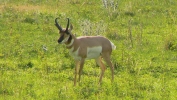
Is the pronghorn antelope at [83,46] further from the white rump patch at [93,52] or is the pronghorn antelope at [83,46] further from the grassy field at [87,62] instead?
the grassy field at [87,62]

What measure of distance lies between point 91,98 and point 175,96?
6.25 ft

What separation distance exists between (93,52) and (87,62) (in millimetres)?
2888

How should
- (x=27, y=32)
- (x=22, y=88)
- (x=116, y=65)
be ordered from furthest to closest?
(x=27, y=32) → (x=116, y=65) → (x=22, y=88)

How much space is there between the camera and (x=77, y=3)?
88.3 ft

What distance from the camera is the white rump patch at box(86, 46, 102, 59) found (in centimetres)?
1193

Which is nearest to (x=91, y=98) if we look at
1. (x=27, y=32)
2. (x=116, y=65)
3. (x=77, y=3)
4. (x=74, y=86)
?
(x=74, y=86)

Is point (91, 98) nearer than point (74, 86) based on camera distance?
Yes

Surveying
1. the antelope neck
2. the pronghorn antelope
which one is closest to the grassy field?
the pronghorn antelope

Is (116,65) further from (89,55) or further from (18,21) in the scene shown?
(18,21)

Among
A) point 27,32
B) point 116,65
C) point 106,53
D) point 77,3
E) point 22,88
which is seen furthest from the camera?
point 77,3

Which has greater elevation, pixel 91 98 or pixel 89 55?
pixel 89 55

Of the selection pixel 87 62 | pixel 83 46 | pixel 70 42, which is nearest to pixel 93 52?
pixel 83 46

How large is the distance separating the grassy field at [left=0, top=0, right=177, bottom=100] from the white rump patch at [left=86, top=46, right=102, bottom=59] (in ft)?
2.22

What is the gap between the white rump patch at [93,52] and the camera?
39.1 ft
